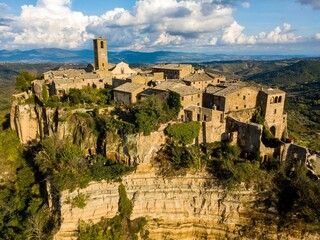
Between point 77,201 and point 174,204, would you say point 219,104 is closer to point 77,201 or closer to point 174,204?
point 174,204

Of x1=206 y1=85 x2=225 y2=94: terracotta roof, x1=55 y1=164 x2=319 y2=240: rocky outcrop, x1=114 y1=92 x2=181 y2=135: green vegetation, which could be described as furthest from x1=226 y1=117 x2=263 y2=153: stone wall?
x1=114 y1=92 x2=181 y2=135: green vegetation

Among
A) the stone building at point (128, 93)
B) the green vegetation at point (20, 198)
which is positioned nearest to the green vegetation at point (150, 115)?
the stone building at point (128, 93)

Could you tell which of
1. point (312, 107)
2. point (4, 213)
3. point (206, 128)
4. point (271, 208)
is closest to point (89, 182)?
point (4, 213)

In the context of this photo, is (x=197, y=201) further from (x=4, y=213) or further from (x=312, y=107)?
(x=312, y=107)

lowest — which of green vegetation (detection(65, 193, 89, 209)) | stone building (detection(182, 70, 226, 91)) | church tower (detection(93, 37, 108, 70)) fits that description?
green vegetation (detection(65, 193, 89, 209))

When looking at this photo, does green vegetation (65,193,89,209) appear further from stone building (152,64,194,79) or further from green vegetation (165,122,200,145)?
stone building (152,64,194,79)

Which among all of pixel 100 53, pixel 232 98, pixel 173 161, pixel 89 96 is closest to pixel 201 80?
pixel 232 98
